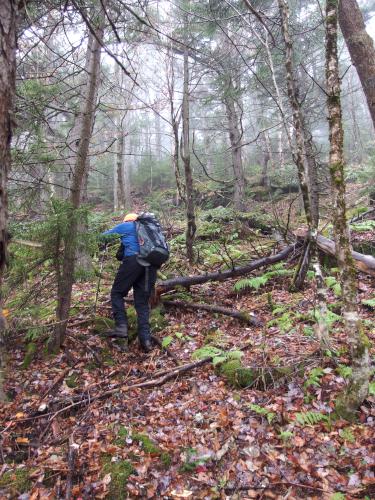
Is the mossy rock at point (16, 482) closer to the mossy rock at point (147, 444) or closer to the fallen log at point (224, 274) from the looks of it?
the mossy rock at point (147, 444)

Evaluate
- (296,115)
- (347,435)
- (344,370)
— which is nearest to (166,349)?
(344,370)

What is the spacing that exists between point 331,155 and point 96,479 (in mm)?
3944

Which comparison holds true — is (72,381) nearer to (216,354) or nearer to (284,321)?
(216,354)

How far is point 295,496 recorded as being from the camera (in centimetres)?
294

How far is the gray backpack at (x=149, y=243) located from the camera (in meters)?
5.65

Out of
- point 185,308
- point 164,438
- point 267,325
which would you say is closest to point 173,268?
point 185,308

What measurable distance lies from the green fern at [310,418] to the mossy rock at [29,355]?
3707 millimetres

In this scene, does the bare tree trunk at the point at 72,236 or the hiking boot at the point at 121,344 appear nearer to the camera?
the bare tree trunk at the point at 72,236

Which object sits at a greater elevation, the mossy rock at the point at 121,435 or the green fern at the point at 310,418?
the green fern at the point at 310,418

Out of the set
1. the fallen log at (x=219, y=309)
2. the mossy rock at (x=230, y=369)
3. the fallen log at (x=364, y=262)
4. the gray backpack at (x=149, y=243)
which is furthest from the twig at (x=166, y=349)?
the fallen log at (x=364, y=262)

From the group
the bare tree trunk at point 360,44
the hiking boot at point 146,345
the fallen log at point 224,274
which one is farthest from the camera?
the bare tree trunk at point 360,44

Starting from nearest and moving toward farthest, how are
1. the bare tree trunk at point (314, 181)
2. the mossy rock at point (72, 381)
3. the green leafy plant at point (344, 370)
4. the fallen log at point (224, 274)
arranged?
the green leafy plant at point (344, 370) → the mossy rock at point (72, 381) → the bare tree trunk at point (314, 181) → the fallen log at point (224, 274)

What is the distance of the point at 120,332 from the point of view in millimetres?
5633

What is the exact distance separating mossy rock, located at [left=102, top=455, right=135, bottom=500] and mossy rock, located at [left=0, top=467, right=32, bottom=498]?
0.67 meters
